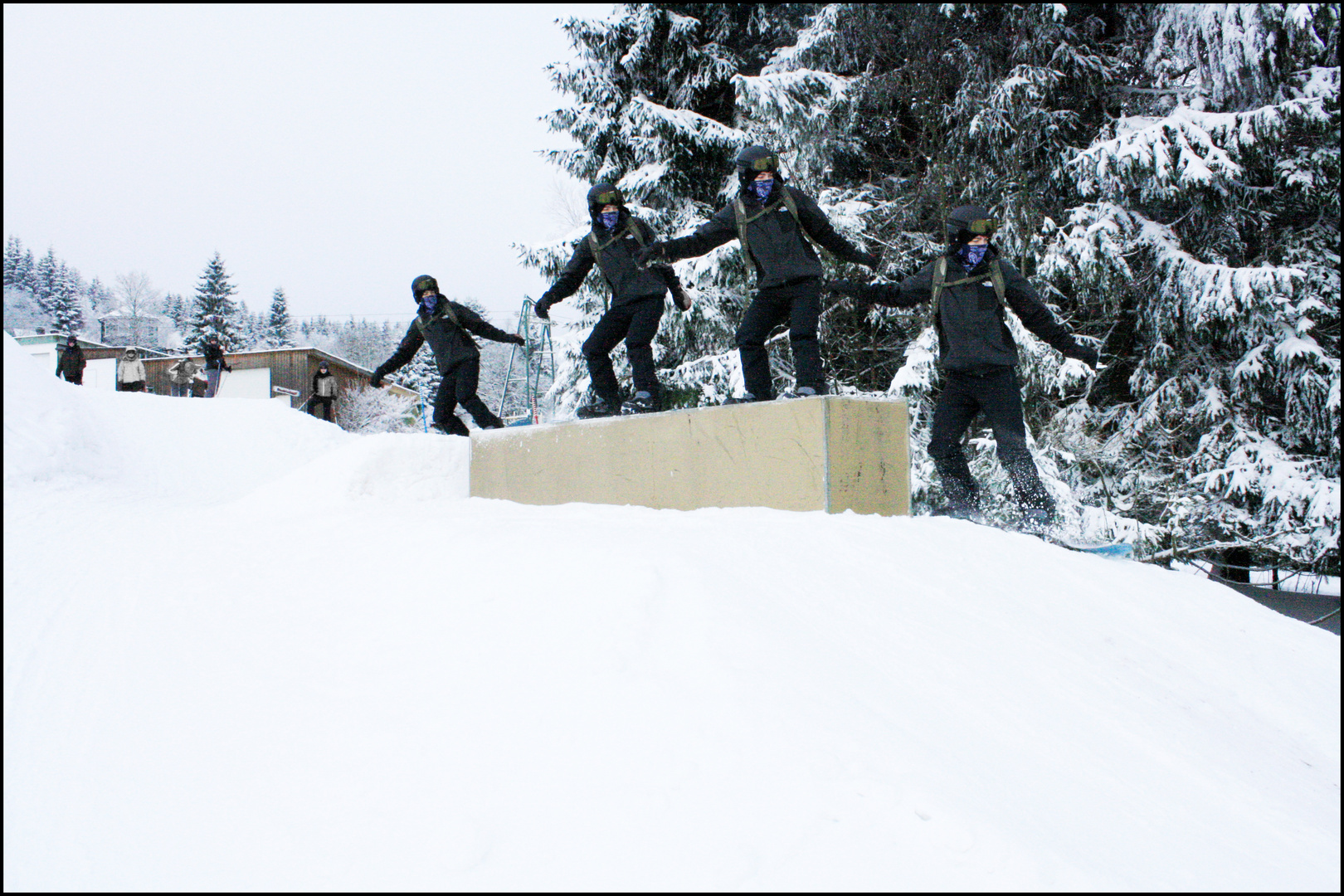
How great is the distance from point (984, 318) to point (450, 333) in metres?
4.02

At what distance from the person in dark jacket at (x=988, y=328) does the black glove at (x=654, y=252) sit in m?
1.05

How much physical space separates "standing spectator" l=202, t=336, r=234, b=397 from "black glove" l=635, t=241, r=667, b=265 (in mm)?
15601

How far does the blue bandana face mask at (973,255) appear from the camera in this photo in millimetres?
4879

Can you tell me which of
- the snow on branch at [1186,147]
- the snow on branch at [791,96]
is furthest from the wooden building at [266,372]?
the snow on branch at [1186,147]

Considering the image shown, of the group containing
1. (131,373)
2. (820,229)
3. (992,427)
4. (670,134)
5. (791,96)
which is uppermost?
(791,96)

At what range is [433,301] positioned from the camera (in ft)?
21.8

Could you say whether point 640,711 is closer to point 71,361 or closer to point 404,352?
point 404,352

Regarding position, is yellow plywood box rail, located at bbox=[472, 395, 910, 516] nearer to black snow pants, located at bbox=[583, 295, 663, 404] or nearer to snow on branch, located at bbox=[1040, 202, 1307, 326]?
black snow pants, located at bbox=[583, 295, 663, 404]

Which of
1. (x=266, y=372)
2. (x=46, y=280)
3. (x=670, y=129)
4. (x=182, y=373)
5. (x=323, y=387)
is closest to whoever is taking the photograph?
(x=670, y=129)

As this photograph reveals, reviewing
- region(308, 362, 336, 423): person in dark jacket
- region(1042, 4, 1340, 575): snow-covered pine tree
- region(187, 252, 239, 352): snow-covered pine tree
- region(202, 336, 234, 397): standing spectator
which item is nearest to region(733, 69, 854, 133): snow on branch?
region(1042, 4, 1340, 575): snow-covered pine tree

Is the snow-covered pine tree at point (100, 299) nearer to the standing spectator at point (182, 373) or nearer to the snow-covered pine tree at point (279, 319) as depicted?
the snow-covered pine tree at point (279, 319)

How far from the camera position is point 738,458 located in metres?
4.68

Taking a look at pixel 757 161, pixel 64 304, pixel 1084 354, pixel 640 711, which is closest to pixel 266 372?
pixel 757 161

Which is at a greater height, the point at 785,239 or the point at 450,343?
the point at 785,239
